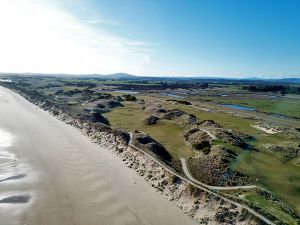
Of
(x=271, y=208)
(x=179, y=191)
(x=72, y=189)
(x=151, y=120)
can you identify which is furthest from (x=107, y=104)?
(x=271, y=208)

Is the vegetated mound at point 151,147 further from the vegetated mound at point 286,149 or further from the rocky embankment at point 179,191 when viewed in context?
the vegetated mound at point 286,149

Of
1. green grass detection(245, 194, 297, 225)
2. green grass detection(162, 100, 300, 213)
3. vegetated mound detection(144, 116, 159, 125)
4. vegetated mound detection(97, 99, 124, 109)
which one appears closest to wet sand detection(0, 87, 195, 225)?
green grass detection(245, 194, 297, 225)

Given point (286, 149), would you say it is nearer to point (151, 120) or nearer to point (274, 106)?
point (151, 120)

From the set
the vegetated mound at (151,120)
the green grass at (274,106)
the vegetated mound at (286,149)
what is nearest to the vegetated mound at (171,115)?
the vegetated mound at (151,120)

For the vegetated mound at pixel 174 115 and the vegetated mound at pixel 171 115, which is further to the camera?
the vegetated mound at pixel 171 115

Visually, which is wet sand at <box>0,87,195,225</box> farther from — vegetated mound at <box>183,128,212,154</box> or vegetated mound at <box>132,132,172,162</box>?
vegetated mound at <box>183,128,212,154</box>
